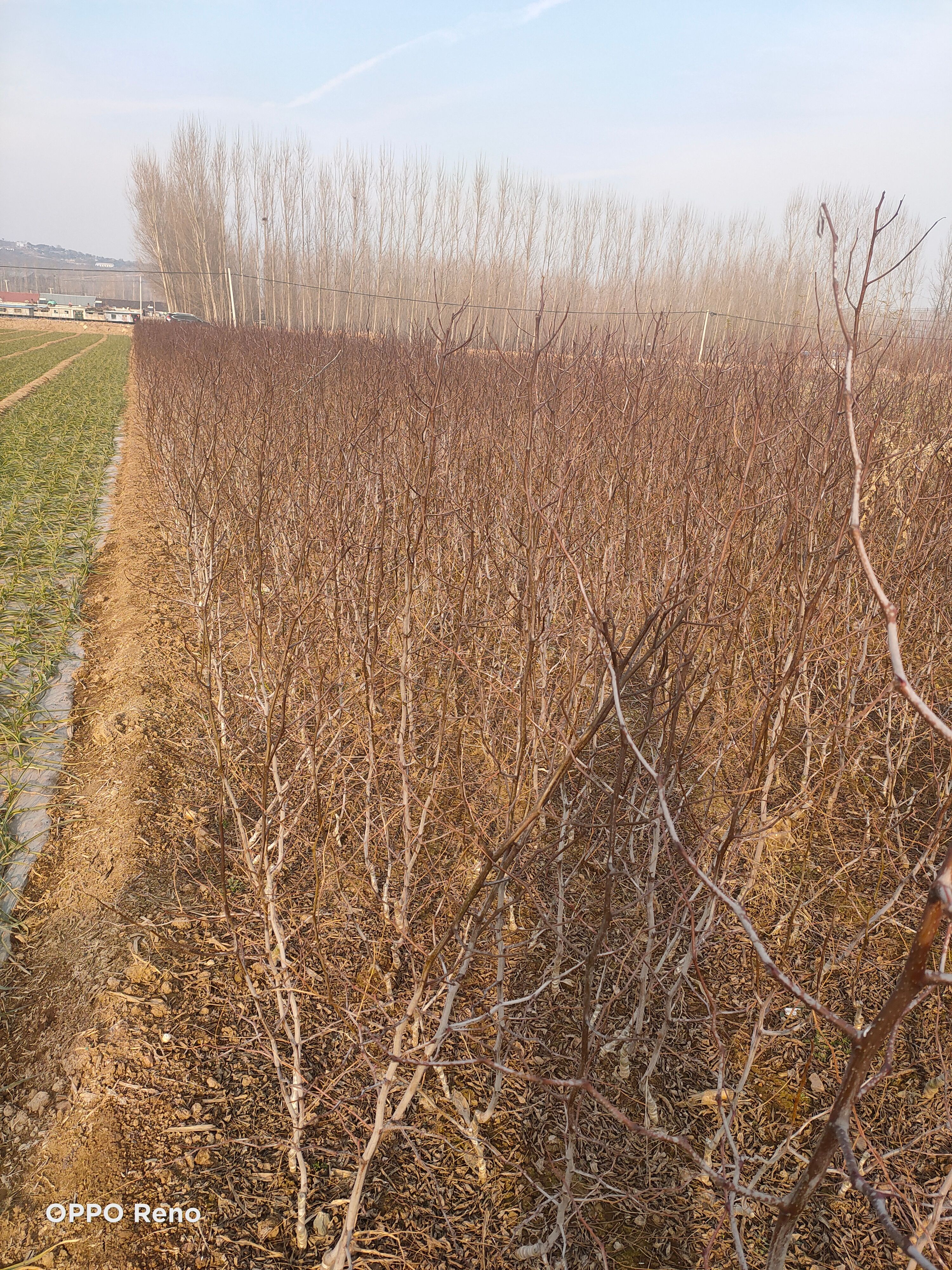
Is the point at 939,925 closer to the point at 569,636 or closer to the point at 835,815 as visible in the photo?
the point at 569,636

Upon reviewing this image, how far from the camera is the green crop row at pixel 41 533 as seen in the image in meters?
4.04

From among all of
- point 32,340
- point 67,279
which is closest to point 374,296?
point 32,340

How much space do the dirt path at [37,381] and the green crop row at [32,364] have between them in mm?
76

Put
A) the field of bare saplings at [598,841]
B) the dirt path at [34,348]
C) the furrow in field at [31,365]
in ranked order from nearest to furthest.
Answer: the field of bare saplings at [598,841] < the furrow in field at [31,365] < the dirt path at [34,348]

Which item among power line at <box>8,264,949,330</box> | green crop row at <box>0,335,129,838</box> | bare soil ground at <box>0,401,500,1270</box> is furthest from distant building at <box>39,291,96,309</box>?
bare soil ground at <box>0,401,500,1270</box>

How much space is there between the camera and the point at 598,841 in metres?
1.82

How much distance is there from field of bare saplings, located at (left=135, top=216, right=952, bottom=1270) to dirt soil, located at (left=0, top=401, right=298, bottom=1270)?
0.43 feet

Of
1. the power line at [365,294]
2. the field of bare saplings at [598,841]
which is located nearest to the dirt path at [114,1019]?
the field of bare saplings at [598,841]

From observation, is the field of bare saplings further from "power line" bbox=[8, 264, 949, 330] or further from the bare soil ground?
"power line" bbox=[8, 264, 949, 330]

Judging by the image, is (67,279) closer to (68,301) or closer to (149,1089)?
(68,301)

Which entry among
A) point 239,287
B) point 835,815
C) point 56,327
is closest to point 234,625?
point 835,815

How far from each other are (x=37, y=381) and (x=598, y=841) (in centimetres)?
1901

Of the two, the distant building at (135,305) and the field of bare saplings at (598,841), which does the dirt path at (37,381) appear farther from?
the distant building at (135,305)

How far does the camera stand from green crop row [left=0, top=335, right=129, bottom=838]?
404 centimetres
